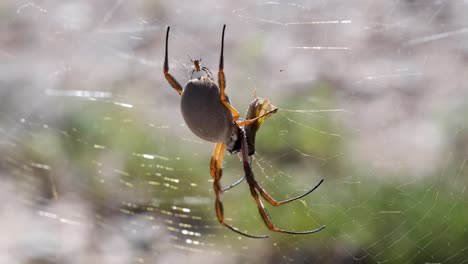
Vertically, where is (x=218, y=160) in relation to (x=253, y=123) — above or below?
below

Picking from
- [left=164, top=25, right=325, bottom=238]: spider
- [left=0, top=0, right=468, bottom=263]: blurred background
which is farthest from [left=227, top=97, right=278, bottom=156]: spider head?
[left=0, top=0, right=468, bottom=263]: blurred background

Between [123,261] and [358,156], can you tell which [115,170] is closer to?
[123,261]

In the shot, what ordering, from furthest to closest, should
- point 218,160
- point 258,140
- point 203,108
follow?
point 258,140, point 218,160, point 203,108

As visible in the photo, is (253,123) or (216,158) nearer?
(253,123)

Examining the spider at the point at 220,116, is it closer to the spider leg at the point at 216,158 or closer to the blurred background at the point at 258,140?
the spider leg at the point at 216,158

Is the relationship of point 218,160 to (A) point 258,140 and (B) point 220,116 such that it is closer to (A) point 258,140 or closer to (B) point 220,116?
(B) point 220,116

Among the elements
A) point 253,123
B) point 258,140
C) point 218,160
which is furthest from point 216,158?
point 258,140

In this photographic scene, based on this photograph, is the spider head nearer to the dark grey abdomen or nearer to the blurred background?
the dark grey abdomen

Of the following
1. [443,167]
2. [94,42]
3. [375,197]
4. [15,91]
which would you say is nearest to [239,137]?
[375,197]

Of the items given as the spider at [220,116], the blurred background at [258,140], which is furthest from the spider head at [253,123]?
the blurred background at [258,140]
